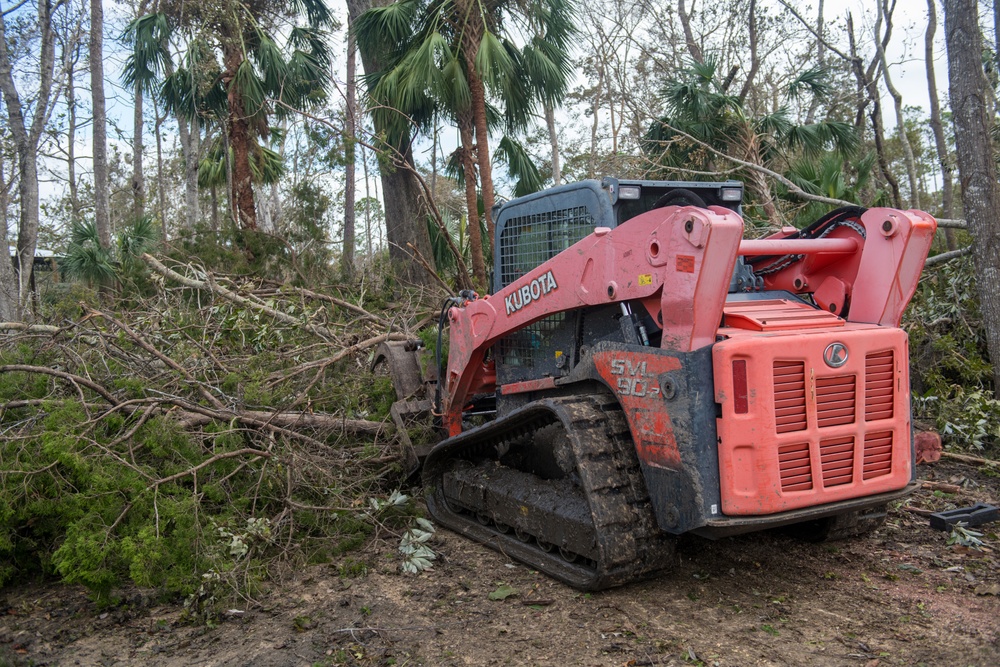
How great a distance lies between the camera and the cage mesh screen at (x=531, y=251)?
5.07 m

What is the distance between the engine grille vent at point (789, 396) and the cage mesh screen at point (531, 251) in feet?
4.99

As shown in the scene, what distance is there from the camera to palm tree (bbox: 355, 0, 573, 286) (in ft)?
39.2

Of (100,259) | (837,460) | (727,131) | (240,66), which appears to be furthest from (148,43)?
(837,460)

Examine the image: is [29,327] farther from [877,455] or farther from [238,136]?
[238,136]

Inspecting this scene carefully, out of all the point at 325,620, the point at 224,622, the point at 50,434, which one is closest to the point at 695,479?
the point at 325,620

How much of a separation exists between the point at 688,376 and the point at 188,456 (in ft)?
11.2

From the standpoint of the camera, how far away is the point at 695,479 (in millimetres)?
3881

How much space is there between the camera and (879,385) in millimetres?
4180

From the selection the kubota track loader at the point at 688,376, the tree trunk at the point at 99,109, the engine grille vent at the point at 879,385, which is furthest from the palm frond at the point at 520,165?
the engine grille vent at the point at 879,385

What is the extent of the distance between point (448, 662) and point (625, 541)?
1.06m

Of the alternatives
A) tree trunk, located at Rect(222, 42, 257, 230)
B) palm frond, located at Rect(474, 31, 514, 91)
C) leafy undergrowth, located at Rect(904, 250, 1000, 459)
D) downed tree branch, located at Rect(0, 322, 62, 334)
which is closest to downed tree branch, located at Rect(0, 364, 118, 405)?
downed tree branch, located at Rect(0, 322, 62, 334)

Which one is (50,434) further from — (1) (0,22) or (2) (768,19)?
(2) (768,19)

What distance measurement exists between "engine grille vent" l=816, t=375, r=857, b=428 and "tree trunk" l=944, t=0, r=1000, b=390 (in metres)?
4.55

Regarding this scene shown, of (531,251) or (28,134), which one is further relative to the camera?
(28,134)
